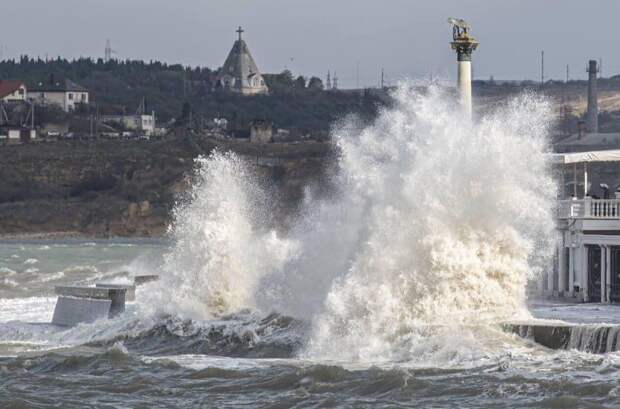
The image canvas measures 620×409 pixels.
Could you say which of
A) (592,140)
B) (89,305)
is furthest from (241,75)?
(89,305)

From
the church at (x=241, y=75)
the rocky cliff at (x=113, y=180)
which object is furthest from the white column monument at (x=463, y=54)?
the church at (x=241, y=75)

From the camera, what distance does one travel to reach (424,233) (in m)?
27.9

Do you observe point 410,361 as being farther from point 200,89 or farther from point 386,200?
point 200,89

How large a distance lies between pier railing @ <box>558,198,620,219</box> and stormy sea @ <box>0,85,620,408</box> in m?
0.99

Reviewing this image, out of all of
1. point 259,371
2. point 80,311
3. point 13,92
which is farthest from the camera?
point 13,92

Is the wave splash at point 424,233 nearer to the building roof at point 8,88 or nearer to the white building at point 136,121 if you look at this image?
the white building at point 136,121

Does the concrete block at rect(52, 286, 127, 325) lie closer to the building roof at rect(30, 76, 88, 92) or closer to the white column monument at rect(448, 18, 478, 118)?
the white column monument at rect(448, 18, 478, 118)

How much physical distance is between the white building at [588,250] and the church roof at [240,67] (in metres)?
162

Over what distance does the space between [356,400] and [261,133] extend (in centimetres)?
11831

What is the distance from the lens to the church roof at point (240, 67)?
193 metres

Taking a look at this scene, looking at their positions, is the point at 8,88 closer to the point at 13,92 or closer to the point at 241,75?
the point at 13,92

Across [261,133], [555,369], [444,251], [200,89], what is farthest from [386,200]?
[200,89]

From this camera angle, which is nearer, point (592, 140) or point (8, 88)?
point (592, 140)

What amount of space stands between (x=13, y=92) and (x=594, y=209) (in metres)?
132
